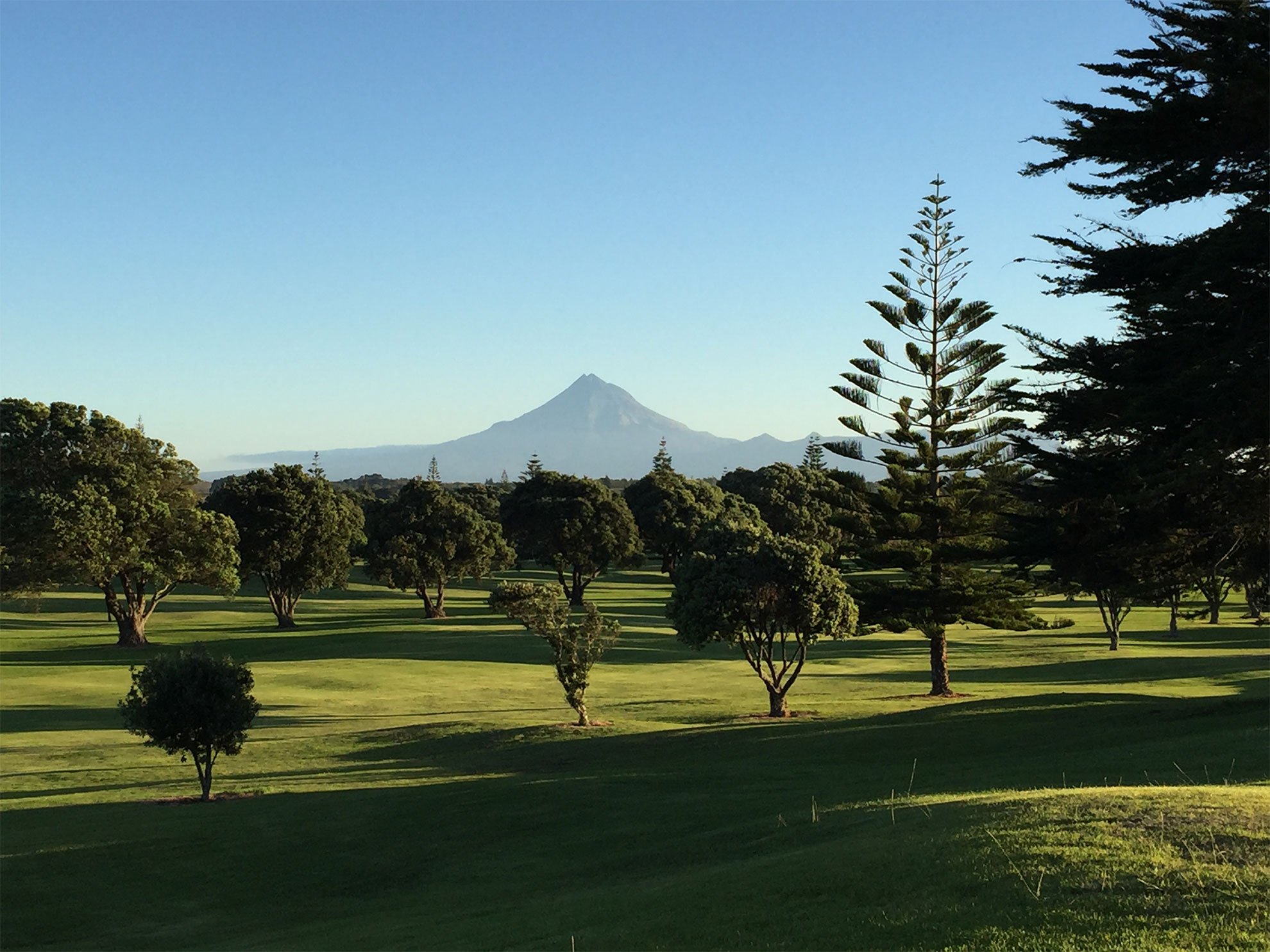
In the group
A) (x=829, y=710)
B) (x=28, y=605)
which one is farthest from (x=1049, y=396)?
(x=28, y=605)

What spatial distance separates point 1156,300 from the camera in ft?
49.5

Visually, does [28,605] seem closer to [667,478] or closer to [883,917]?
[667,478]

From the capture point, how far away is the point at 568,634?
31016mm

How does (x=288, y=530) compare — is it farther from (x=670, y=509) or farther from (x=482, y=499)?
(x=482, y=499)

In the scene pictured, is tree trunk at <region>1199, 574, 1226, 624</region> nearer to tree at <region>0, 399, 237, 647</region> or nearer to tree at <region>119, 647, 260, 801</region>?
tree at <region>119, 647, 260, 801</region>

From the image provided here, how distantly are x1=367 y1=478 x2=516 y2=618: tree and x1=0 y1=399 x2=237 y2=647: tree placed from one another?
11992 millimetres

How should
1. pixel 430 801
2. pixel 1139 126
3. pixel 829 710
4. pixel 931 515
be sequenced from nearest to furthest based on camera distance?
pixel 1139 126, pixel 430 801, pixel 829 710, pixel 931 515

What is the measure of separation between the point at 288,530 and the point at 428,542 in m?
9.52

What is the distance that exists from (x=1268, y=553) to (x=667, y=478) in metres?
66.0

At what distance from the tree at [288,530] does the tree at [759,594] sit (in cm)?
2967

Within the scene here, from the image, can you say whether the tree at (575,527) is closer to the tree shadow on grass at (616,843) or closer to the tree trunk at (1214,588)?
the tree shadow on grass at (616,843)

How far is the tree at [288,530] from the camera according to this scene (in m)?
55.0

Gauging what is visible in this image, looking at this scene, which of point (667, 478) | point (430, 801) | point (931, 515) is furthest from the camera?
point (667, 478)

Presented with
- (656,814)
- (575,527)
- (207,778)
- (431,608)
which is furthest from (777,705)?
(575,527)
